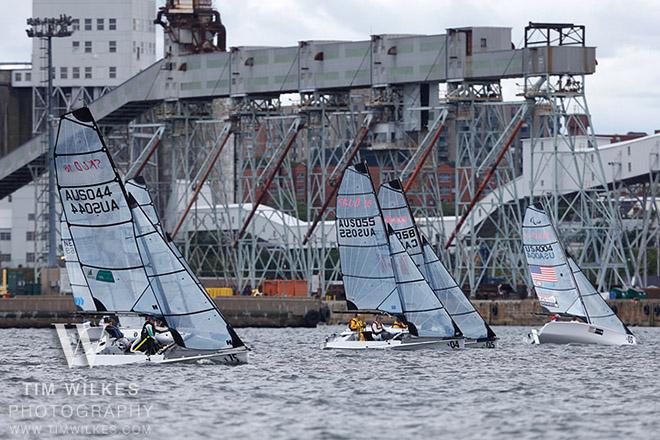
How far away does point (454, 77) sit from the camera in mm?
104062

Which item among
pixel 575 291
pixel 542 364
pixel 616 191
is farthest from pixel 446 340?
pixel 616 191

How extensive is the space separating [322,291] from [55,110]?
47636 mm

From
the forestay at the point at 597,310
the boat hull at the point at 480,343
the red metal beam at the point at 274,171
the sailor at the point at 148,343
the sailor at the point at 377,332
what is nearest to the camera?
the sailor at the point at 148,343

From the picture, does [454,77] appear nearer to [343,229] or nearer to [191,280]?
[343,229]

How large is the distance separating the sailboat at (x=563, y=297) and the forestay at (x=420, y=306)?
912 centimetres

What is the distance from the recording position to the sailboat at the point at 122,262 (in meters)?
56.8

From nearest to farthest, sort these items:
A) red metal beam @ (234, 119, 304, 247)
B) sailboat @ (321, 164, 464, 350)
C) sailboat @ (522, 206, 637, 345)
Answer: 1. sailboat @ (321, 164, 464, 350)
2. sailboat @ (522, 206, 637, 345)
3. red metal beam @ (234, 119, 304, 247)

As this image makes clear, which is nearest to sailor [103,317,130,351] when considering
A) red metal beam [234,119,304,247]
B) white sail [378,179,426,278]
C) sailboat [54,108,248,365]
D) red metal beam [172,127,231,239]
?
sailboat [54,108,248,365]

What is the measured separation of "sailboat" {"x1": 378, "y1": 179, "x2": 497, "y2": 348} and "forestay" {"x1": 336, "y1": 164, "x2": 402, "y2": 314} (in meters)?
2.48

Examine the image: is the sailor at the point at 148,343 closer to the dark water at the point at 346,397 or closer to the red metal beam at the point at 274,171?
the dark water at the point at 346,397

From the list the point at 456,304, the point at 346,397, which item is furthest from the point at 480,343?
the point at 346,397

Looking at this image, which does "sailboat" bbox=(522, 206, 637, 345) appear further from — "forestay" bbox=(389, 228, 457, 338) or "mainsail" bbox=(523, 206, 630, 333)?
"forestay" bbox=(389, 228, 457, 338)

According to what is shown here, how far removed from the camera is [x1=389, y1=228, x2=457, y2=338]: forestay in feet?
228

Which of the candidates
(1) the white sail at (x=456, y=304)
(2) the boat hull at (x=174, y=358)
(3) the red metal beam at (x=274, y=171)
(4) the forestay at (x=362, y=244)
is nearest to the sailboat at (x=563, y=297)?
(1) the white sail at (x=456, y=304)
